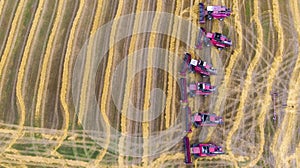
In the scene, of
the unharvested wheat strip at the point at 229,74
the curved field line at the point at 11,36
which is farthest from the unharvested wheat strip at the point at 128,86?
the curved field line at the point at 11,36

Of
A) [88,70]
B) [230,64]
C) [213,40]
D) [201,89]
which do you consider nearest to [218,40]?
[213,40]

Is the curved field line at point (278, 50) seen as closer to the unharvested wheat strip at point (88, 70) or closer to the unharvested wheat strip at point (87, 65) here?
the unharvested wheat strip at point (88, 70)

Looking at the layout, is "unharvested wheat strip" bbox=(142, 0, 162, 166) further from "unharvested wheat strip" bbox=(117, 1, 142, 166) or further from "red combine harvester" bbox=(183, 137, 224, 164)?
"red combine harvester" bbox=(183, 137, 224, 164)

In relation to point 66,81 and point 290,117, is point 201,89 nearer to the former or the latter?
point 290,117

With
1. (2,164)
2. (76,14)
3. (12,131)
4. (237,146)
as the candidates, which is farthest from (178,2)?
(2,164)

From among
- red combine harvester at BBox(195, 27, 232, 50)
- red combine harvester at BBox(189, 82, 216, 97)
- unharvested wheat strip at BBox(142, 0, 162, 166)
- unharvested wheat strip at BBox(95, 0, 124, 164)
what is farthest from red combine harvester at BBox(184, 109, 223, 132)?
unharvested wheat strip at BBox(95, 0, 124, 164)

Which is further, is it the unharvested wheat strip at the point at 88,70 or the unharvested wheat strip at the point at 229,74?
the unharvested wheat strip at the point at 229,74

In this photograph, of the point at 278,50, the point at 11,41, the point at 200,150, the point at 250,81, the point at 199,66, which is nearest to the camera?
the point at 200,150
